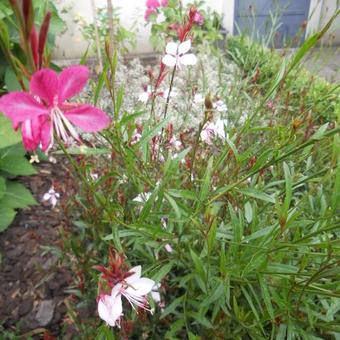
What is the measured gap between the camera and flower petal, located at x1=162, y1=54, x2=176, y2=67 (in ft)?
2.70

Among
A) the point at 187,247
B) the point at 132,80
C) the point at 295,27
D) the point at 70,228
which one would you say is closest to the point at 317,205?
the point at 187,247

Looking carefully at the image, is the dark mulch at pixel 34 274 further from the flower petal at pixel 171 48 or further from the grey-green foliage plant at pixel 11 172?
the flower petal at pixel 171 48

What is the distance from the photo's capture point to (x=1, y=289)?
4.77ft

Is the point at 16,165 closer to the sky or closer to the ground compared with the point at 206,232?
closer to the ground

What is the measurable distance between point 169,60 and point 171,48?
3 cm

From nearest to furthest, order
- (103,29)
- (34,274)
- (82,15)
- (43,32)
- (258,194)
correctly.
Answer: (43,32), (258,194), (34,274), (103,29), (82,15)

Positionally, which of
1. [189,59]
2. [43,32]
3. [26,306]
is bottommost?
[26,306]

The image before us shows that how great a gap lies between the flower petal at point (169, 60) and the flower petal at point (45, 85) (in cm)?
42

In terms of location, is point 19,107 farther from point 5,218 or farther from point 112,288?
point 5,218

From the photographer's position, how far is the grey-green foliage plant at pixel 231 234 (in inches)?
27.5

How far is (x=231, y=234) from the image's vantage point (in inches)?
33.9

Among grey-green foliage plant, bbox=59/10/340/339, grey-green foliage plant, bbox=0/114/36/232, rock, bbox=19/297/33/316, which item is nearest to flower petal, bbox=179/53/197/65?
grey-green foliage plant, bbox=59/10/340/339

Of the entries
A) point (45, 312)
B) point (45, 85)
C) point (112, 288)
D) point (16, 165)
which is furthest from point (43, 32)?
point (16, 165)

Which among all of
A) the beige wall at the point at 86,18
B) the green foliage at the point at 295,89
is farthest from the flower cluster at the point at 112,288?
the beige wall at the point at 86,18
